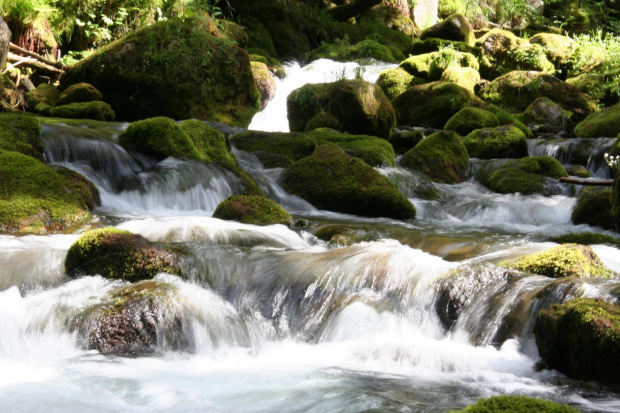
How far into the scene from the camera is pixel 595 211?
8.70 m

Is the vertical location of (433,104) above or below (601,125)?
above

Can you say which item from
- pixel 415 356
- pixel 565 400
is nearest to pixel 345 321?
pixel 415 356

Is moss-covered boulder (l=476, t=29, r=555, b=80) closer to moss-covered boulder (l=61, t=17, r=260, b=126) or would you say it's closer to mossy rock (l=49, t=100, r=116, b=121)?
moss-covered boulder (l=61, t=17, r=260, b=126)

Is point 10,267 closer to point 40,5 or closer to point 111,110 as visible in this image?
point 111,110

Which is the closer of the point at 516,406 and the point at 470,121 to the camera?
the point at 516,406

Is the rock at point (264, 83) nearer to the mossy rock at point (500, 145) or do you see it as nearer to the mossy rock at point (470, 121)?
the mossy rock at point (470, 121)

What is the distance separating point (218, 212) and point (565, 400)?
16.0 ft

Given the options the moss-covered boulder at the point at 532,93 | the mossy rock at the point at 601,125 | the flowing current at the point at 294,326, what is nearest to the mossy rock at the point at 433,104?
the moss-covered boulder at the point at 532,93

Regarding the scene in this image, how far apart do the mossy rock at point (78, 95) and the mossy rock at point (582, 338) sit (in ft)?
38.2

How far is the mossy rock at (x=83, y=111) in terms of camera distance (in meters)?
12.5

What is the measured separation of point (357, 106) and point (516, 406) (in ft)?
37.9

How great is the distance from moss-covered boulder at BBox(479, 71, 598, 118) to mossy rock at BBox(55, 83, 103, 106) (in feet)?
36.0

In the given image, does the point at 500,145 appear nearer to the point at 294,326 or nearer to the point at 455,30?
the point at 294,326

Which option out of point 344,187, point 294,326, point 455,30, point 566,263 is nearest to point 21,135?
point 344,187
